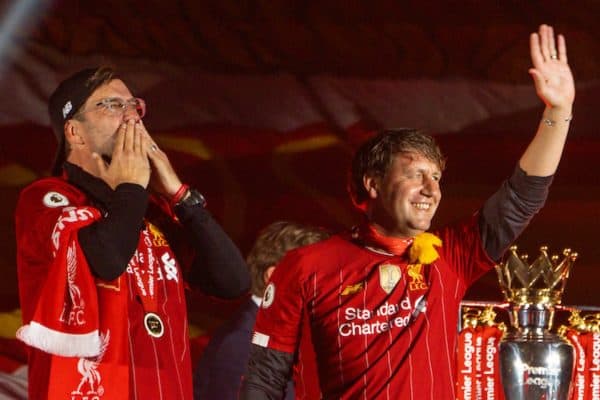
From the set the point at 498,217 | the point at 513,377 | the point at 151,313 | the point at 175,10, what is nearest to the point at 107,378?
the point at 151,313

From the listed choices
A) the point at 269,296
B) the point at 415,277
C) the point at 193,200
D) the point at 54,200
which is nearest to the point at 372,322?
the point at 415,277

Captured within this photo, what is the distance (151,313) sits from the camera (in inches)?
89.3

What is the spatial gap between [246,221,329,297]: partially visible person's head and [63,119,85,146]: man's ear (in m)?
0.90

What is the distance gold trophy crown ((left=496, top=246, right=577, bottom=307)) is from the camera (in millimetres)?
2832

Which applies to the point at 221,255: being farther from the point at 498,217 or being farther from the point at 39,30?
the point at 39,30

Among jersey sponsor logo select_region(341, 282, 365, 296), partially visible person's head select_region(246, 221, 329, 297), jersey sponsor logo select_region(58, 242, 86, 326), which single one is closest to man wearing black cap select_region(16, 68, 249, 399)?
jersey sponsor logo select_region(58, 242, 86, 326)

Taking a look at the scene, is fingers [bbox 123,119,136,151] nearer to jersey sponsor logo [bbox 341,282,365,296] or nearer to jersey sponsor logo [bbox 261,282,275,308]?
jersey sponsor logo [bbox 261,282,275,308]

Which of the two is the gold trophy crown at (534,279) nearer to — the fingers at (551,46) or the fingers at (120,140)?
the fingers at (551,46)

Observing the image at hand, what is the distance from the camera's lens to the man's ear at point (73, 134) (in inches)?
94.0

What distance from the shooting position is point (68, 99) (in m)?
2.42

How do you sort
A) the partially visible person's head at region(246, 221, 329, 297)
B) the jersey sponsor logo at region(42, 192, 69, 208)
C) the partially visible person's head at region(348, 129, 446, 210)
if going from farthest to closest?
the partially visible person's head at region(246, 221, 329, 297) → the partially visible person's head at region(348, 129, 446, 210) → the jersey sponsor logo at region(42, 192, 69, 208)

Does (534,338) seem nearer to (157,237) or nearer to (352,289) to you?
(352,289)

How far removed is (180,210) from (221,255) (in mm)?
136

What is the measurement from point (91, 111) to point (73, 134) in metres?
0.06
